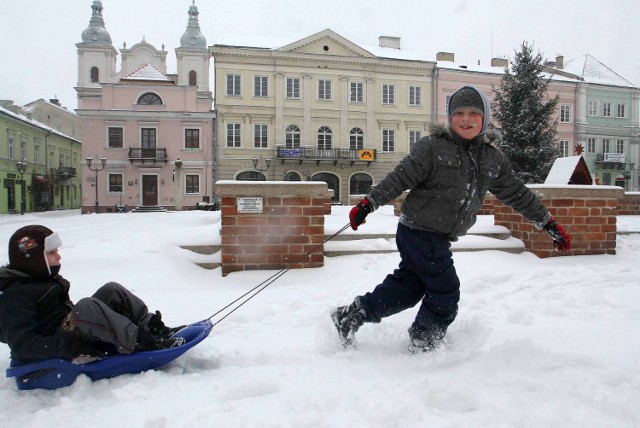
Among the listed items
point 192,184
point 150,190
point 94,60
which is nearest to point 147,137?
point 150,190

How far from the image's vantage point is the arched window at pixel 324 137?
30266mm

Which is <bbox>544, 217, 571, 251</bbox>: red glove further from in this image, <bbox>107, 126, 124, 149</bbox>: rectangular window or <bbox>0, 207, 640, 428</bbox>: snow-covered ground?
<bbox>107, 126, 124, 149</bbox>: rectangular window

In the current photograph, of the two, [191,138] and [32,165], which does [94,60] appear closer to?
[32,165]

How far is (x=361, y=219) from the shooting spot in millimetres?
2355

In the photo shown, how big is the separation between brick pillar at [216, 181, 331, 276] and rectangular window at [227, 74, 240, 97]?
84.7 feet

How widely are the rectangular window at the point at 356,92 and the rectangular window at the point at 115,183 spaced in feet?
55.0

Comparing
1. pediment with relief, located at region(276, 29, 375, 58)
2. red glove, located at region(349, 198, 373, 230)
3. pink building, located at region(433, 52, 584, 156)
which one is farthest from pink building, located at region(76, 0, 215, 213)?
red glove, located at region(349, 198, 373, 230)

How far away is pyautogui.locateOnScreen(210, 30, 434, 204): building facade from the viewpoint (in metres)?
28.8

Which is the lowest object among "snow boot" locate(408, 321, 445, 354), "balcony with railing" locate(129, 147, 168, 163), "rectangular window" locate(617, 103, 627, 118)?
"snow boot" locate(408, 321, 445, 354)

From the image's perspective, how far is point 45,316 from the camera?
2172mm

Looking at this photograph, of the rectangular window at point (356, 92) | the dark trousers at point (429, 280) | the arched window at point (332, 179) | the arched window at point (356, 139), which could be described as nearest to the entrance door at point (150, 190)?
the arched window at point (332, 179)

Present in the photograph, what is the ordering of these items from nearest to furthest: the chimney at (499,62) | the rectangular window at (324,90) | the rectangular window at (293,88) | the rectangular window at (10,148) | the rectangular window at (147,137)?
the rectangular window at (147,137) < the rectangular window at (293,88) < the rectangular window at (324,90) < the rectangular window at (10,148) < the chimney at (499,62)

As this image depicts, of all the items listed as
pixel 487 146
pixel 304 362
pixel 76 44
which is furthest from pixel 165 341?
pixel 76 44

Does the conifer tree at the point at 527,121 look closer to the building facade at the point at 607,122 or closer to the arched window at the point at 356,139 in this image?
the arched window at the point at 356,139
